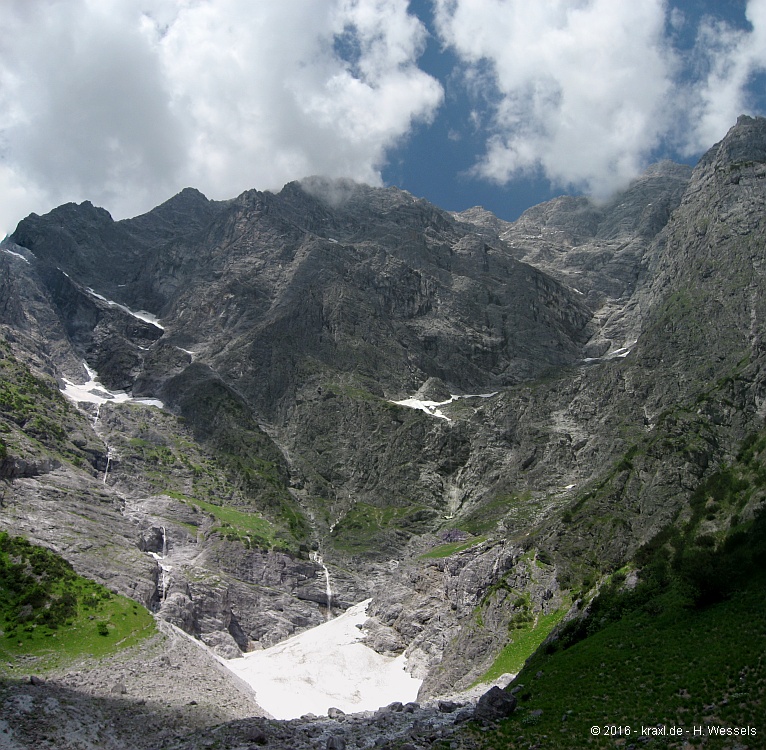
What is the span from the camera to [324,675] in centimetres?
12019

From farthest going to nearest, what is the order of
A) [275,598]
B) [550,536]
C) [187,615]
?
[275,598], [187,615], [550,536]

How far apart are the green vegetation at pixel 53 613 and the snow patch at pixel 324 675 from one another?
78.0 feet

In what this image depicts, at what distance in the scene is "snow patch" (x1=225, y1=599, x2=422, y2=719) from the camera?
109 meters

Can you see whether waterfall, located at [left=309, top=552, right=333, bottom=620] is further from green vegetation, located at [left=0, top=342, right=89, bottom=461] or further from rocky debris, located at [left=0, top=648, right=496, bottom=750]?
green vegetation, located at [left=0, top=342, right=89, bottom=461]

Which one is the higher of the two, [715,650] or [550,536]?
[550,536]

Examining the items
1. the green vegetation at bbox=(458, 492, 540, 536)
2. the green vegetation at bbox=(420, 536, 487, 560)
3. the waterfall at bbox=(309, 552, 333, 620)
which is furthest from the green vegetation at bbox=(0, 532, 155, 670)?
the green vegetation at bbox=(458, 492, 540, 536)

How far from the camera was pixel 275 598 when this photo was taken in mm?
149125

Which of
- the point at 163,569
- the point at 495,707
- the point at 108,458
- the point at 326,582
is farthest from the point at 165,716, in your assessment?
the point at 108,458

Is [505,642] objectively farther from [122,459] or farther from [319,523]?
[122,459]

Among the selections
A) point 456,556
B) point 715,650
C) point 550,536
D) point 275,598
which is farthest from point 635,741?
point 275,598

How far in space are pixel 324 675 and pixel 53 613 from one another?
5012 cm

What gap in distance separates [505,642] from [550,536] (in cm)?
2011

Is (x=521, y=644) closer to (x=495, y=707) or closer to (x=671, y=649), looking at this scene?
(x=495, y=707)

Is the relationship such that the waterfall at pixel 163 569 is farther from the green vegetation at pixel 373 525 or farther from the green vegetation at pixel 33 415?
the green vegetation at pixel 373 525
